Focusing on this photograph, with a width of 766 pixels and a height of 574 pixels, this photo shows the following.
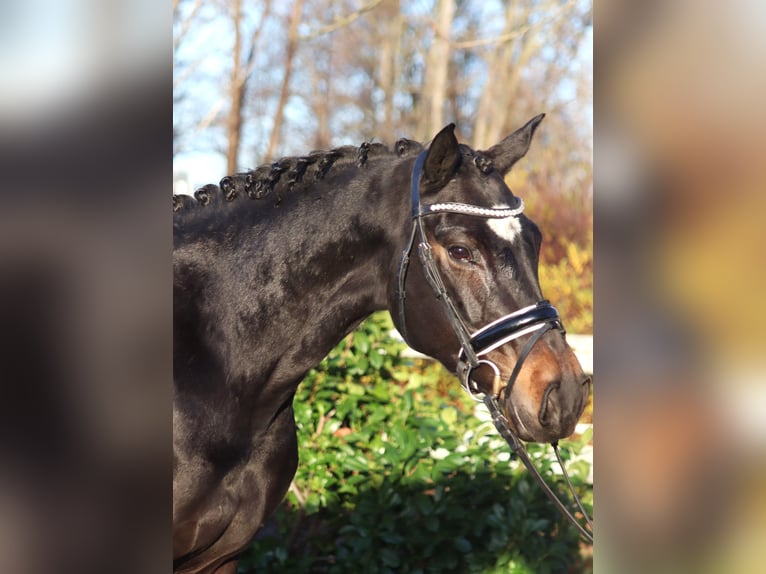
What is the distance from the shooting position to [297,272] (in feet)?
→ 7.86

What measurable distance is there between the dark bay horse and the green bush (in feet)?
4.70

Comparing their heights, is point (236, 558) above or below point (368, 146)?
below

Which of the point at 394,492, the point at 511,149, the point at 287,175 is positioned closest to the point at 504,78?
the point at 394,492

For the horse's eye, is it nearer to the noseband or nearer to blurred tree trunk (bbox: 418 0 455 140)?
the noseband

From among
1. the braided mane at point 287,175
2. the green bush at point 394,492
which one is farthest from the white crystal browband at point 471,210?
the green bush at point 394,492

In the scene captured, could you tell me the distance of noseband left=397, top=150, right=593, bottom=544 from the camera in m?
2.19

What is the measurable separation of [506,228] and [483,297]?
21 cm

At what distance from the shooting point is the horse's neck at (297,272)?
2363 millimetres
